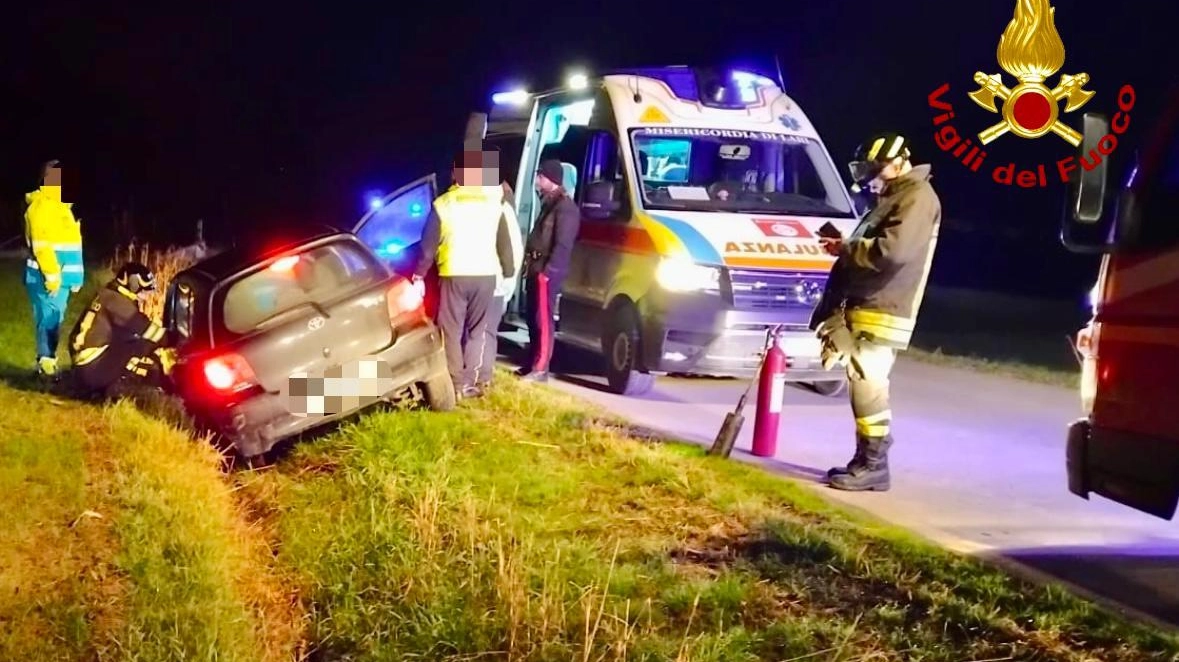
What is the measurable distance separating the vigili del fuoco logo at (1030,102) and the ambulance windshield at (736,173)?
5.04ft

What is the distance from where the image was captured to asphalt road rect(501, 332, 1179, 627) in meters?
5.20

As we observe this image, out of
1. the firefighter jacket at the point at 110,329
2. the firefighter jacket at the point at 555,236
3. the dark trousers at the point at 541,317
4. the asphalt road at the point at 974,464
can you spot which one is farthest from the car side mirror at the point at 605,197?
the firefighter jacket at the point at 110,329

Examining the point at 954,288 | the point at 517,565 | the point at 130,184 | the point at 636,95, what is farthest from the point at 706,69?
the point at 130,184

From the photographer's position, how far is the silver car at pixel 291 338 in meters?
6.49

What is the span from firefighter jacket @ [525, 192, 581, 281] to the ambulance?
28 centimetres

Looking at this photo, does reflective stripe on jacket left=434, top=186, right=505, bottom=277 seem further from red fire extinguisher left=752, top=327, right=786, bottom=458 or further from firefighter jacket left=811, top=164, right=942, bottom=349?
firefighter jacket left=811, top=164, right=942, bottom=349

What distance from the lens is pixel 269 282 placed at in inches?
263

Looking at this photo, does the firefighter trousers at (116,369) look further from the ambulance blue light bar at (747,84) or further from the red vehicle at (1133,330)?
the red vehicle at (1133,330)

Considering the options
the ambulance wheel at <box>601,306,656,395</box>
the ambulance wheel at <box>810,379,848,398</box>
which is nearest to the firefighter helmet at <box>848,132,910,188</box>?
the ambulance wheel at <box>601,306,656,395</box>

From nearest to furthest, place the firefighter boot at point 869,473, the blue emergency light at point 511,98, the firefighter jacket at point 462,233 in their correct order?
the firefighter boot at point 869,473
the firefighter jacket at point 462,233
the blue emergency light at point 511,98

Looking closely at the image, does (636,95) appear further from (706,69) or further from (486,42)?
(486,42)

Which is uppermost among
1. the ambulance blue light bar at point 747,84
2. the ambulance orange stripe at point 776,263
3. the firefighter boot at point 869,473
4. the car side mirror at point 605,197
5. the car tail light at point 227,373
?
the ambulance blue light bar at point 747,84

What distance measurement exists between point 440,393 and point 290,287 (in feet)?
3.71

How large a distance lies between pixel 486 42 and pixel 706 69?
27.3m
